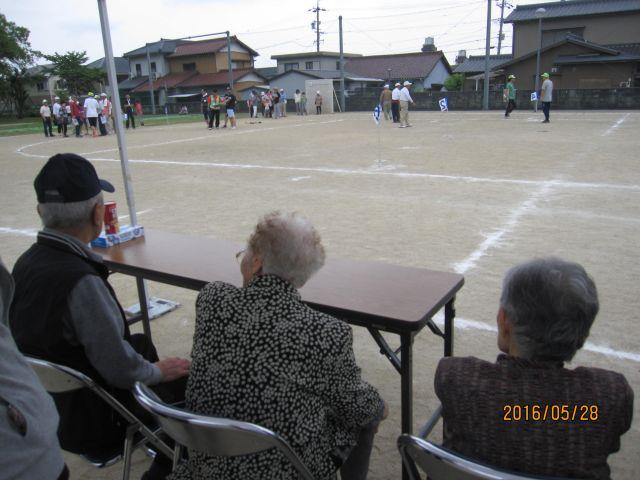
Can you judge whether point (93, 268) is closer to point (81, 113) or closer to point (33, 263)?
point (33, 263)

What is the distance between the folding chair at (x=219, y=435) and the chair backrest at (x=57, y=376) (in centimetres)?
25

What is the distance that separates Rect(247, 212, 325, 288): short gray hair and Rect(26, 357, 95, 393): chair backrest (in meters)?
0.63

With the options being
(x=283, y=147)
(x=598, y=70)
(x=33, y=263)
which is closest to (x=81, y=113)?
(x=283, y=147)

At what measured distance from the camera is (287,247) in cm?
164

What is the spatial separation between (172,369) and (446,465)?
1125 mm

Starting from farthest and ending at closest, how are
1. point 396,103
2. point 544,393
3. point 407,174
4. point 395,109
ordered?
point 395,109, point 396,103, point 407,174, point 544,393

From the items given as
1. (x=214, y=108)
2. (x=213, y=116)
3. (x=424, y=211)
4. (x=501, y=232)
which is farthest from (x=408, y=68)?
(x=501, y=232)

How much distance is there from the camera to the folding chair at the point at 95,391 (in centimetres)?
155

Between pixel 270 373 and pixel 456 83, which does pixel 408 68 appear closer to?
pixel 456 83

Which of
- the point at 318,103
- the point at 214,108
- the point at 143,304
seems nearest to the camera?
the point at 143,304

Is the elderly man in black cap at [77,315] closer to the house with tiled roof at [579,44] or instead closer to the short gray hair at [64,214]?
the short gray hair at [64,214]

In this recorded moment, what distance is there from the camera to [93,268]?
176 centimetres

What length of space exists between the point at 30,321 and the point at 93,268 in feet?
0.80

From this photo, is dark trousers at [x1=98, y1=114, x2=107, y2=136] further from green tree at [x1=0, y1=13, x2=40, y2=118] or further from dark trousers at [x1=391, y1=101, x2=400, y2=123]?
green tree at [x1=0, y1=13, x2=40, y2=118]
